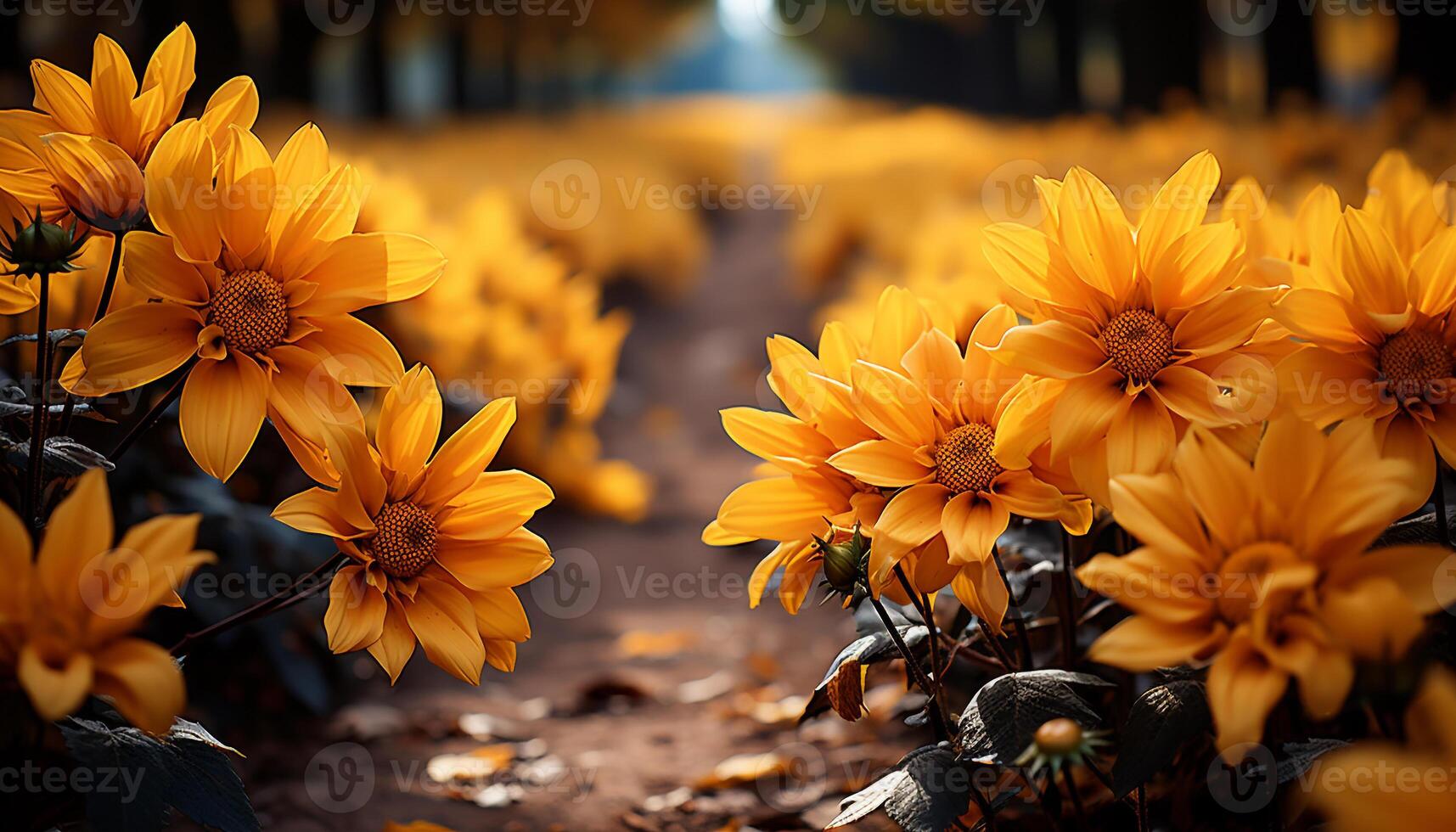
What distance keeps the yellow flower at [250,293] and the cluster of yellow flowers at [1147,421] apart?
1.45ft

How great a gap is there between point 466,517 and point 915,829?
0.57 m

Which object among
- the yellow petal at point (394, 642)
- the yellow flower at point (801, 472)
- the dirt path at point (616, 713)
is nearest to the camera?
the yellow petal at point (394, 642)

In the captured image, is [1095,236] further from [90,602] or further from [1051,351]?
[90,602]

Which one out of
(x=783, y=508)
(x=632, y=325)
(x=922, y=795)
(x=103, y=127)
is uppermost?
(x=103, y=127)

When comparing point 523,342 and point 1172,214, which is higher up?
point 1172,214

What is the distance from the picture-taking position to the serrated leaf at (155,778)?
1.01 metres

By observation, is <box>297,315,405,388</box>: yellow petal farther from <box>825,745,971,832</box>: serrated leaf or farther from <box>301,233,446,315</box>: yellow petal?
<box>825,745,971,832</box>: serrated leaf

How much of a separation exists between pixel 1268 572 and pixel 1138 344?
12.3 inches

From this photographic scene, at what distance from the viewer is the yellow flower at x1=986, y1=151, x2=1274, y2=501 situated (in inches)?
42.9

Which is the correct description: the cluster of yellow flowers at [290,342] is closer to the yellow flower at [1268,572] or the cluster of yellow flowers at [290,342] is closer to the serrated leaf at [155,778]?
the serrated leaf at [155,778]

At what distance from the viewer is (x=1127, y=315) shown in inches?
45.6

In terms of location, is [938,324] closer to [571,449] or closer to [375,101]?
[571,449]

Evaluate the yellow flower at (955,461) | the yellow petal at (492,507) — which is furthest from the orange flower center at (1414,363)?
the yellow petal at (492,507)

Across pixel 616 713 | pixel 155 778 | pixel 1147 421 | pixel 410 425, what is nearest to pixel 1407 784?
pixel 1147 421
